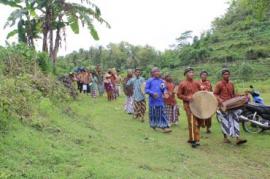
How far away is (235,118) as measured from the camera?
10.4 metres

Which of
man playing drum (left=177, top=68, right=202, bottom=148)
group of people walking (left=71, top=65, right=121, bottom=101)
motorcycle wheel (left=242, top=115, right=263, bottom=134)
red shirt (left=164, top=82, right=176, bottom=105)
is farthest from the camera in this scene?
group of people walking (left=71, top=65, right=121, bottom=101)

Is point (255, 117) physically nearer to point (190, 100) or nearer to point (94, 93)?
point (190, 100)

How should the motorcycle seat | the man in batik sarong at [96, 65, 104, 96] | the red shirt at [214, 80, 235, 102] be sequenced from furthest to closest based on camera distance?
the man in batik sarong at [96, 65, 104, 96] < the motorcycle seat < the red shirt at [214, 80, 235, 102]

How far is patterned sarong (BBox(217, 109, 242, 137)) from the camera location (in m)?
10.3

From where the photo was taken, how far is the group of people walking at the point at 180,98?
1030 cm

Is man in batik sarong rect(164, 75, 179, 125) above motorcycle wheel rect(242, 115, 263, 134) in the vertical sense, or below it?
above

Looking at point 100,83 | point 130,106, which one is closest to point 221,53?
point 100,83

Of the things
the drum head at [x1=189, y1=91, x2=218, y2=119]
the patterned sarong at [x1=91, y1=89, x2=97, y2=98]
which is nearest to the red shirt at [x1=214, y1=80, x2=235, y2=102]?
the drum head at [x1=189, y1=91, x2=218, y2=119]

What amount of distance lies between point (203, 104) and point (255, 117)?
2.33 m

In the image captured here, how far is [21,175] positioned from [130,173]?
1.66 m

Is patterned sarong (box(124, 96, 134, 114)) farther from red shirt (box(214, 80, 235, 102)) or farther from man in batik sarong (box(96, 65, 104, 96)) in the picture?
man in batik sarong (box(96, 65, 104, 96))

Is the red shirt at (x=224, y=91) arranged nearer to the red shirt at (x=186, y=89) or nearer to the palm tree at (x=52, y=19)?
the red shirt at (x=186, y=89)

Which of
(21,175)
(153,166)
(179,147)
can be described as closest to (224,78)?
(179,147)

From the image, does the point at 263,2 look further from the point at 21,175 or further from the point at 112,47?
the point at 112,47
